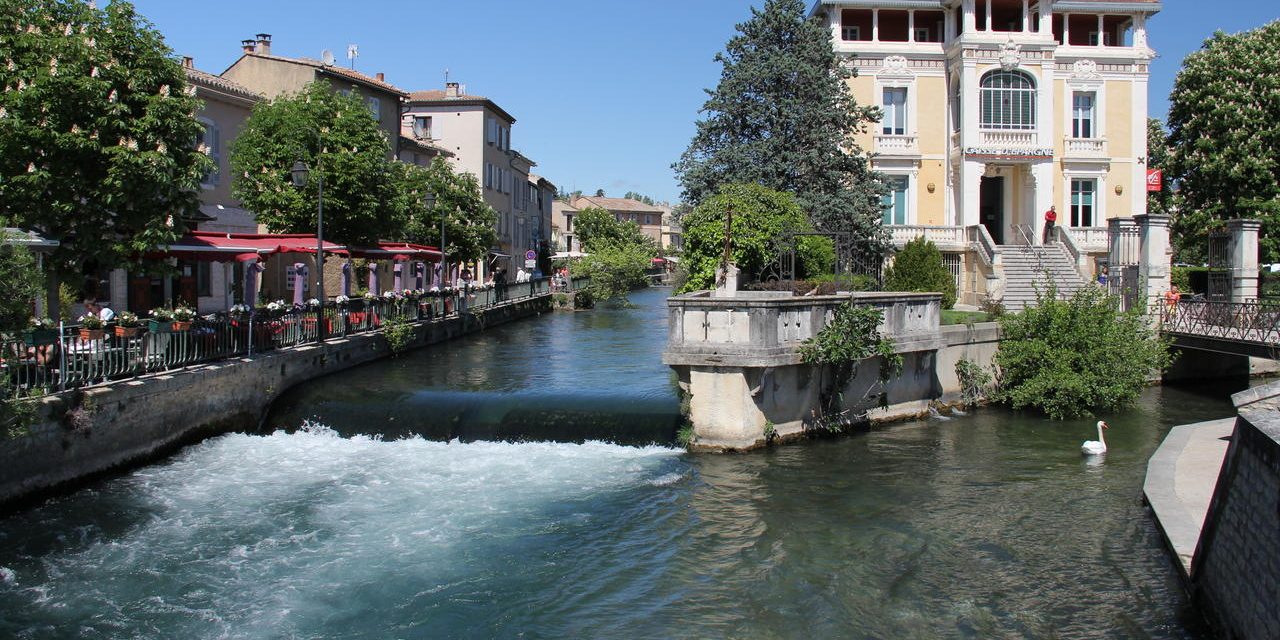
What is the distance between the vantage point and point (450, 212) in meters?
44.1

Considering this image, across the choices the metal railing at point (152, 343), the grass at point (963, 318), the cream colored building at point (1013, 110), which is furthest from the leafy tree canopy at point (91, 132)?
the cream colored building at point (1013, 110)

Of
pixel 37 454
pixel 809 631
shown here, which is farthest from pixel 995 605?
pixel 37 454

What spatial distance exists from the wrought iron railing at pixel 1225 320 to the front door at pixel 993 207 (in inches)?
586

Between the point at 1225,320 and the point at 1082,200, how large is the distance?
17.0 m

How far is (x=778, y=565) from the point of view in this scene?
11930mm

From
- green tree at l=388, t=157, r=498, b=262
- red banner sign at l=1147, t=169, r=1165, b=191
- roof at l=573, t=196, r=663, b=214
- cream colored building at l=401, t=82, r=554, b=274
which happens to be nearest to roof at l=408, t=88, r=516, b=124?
cream colored building at l=401, t=82, r=554, b=274

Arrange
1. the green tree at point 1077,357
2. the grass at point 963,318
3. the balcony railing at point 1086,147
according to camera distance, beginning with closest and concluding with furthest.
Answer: the green tree at point 1077,357
the grass at point 963,318
the balcony railing at point 1086,147

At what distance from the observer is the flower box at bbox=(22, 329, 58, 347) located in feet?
45.7

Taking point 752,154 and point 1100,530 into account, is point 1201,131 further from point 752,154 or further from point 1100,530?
point 1100,530

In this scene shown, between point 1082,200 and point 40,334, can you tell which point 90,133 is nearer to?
point 40,334

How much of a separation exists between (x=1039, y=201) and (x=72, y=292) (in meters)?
32.2

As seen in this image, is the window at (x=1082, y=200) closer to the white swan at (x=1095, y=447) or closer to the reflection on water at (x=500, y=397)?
the reflection on water at (x=500, y=397)

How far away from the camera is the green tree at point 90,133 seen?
679 inches

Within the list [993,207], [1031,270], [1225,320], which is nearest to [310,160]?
[1031,270]
